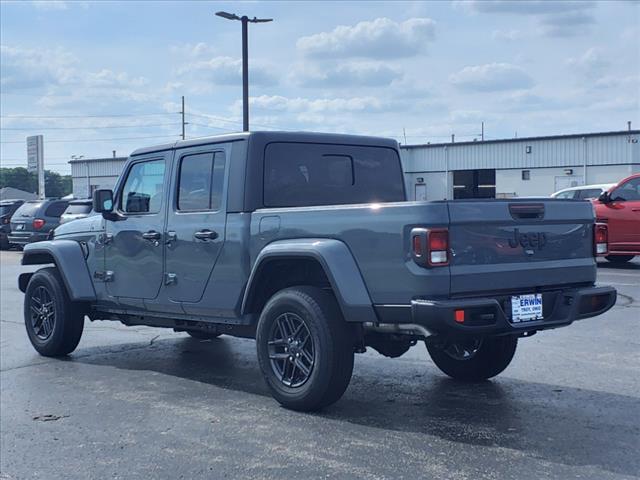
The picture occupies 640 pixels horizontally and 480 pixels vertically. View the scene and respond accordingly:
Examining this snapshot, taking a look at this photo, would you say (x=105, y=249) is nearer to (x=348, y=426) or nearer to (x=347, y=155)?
(x=347, y=155)

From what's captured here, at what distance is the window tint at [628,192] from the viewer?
1658 cm

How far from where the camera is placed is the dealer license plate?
5.37 metres

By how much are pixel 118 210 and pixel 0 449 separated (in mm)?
2950

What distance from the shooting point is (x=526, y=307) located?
5.44m

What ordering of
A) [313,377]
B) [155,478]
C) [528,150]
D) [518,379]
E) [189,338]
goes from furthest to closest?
[528,150], [189,338], [518,379], [313,377], [155,478]

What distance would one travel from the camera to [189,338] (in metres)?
9.34

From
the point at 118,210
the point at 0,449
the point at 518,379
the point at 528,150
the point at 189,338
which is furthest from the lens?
the point at 528,150

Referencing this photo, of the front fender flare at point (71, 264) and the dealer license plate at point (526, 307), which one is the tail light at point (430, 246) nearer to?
the dealer license plate at point (526, 307)

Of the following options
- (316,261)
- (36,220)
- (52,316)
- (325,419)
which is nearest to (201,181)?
(316,261)

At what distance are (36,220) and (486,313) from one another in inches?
869

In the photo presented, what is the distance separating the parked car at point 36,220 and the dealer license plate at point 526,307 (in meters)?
21.4

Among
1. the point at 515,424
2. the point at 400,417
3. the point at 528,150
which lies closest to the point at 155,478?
the point at 400,417

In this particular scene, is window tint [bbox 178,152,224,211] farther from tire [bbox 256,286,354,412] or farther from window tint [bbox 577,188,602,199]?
window tint [bbox 577,188,602,199]

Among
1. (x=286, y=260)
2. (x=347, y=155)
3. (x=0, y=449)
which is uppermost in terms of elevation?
(x=347, y=155)
